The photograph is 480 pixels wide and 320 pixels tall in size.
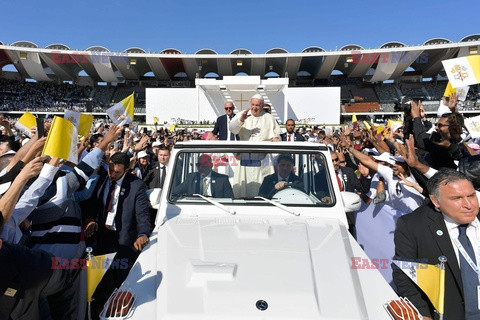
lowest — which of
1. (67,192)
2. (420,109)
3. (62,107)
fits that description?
(67,192)

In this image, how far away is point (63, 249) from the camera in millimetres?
2756

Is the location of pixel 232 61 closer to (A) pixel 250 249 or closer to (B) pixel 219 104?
(B) pixel 219 104

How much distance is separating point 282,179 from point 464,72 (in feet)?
9.51

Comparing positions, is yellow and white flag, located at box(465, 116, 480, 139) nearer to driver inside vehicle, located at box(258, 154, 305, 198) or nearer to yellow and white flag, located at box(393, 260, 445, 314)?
driver inside vehicle, located at box(258, 154, 305, 198)

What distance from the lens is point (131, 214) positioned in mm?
3229

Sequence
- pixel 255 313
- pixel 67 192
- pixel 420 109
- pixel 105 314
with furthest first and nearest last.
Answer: pixel 420 109 → pixel 67 192 → pixel 105 314 → pixel 255 313

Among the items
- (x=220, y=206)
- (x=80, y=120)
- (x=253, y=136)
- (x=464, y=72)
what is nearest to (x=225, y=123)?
(x=253, y=136)

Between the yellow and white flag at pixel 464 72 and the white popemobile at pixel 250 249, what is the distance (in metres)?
2.43

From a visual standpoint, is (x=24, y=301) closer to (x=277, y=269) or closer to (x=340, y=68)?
(x=277, y=269)

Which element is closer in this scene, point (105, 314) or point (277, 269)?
point (105, 314)

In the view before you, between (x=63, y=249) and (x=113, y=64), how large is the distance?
38761 millimetres

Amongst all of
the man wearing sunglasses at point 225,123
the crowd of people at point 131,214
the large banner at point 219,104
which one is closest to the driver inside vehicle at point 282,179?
the crowd of people at point 131,214

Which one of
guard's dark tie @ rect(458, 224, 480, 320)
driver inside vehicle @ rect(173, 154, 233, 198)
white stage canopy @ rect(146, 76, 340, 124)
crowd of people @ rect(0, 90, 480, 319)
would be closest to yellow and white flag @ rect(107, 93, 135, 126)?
crowd of people @ rect(0, 90, 480, 319)

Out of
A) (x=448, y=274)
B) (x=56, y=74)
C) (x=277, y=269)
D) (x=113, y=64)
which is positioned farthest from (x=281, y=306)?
(x=56, y=74)
